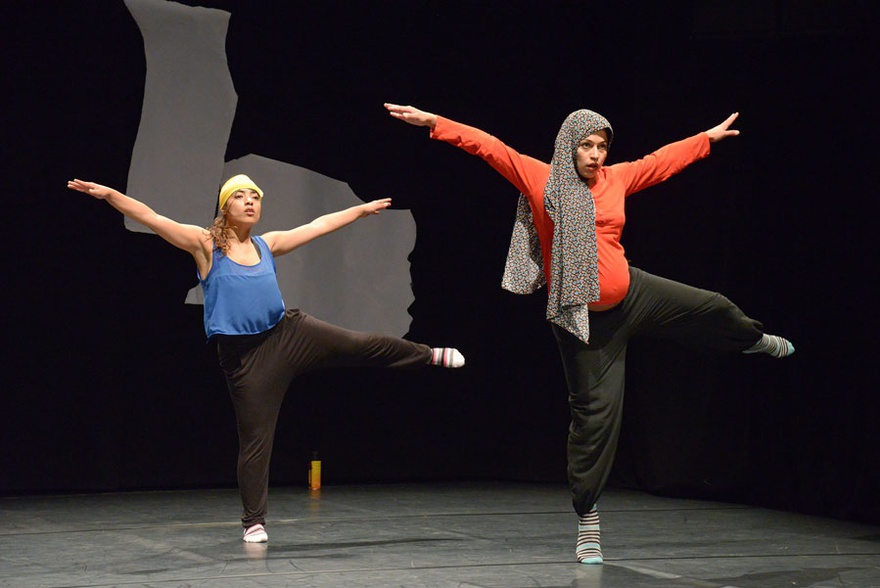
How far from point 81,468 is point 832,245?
3.53 m

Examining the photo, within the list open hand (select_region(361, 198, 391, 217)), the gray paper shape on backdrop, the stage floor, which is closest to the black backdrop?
the gray paper shape on backdrop

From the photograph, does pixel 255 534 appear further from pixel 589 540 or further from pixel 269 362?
Answer: pixel 589 540

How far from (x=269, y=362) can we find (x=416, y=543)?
85cm

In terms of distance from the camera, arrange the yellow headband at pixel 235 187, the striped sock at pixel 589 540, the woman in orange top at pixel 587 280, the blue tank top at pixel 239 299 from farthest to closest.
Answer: the yellow headband at pixel 235 187, the blue tank top at pixel 239 299, the striped sock at pixel 589 540, the woman in orange top at pixel 587 280

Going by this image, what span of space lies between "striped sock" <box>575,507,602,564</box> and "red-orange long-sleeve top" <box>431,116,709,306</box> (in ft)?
2.31

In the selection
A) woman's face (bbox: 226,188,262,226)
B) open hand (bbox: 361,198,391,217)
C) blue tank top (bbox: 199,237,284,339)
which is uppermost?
open hand (bbox: 361,198,391,217)

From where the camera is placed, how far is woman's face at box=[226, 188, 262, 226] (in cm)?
409

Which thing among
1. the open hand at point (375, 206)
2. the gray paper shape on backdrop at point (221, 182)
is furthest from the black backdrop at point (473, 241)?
the open hand at point (375, 206)

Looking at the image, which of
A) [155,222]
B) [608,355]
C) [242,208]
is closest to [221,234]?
[242,208]

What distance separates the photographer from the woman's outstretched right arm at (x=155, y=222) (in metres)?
3.87

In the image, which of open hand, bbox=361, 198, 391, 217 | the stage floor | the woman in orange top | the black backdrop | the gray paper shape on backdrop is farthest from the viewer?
the gray paper shape on backdrop

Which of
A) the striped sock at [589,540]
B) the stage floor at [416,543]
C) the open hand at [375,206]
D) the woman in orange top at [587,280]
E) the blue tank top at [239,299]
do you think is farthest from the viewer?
the open hand at [375,206]

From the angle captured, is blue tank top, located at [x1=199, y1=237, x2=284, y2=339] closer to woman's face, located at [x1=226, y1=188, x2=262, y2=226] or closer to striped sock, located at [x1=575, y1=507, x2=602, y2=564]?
woman's face, located at [x1=226, y1=188, x2=262, y2=226]

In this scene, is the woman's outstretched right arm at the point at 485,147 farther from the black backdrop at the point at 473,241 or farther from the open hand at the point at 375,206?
the black backdrop at the point at 473,241
